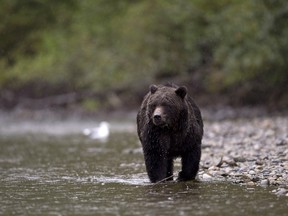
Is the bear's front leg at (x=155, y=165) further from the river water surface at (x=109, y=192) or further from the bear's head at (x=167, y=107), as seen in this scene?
the bear's head at (x=167, y=107)

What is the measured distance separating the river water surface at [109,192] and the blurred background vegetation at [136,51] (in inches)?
426

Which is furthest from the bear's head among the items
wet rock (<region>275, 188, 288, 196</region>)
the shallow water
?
wet rock (<region>275, 188, 288, 196</region>)

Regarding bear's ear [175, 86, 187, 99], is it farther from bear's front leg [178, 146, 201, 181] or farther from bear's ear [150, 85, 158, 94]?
bear's front leg [178, 146, 201, 181]

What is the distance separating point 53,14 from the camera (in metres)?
38.9

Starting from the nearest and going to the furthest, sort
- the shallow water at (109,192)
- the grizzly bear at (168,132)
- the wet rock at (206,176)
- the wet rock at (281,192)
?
the shallow water at (109,192) → the wet rock at (281,192) → the grizzly bear at (168,132) → the wet rock at (206,176)

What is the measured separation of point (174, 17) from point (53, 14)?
43.3ft

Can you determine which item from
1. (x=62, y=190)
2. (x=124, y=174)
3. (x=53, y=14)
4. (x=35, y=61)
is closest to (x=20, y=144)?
(x=124, y=174)

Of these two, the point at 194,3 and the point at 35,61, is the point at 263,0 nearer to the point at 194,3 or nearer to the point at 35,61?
the point at 194,3

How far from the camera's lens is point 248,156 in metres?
10.5

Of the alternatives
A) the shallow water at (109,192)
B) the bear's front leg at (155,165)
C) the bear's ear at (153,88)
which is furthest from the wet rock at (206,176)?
the bear's ear at (153,88)

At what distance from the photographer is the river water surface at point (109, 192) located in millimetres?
6676

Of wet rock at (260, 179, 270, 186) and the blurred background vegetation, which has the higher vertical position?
the blurred background vegetation

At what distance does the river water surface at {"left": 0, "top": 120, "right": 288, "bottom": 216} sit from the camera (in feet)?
21.9

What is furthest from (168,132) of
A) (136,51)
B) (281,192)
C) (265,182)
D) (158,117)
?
(136,51)
